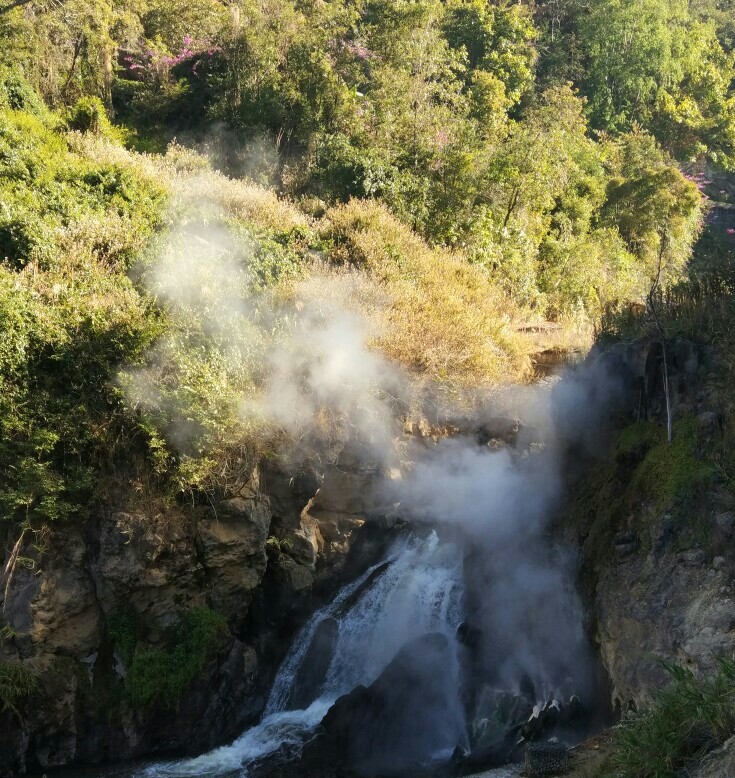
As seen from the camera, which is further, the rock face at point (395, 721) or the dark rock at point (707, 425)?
the rock face at point (395, 721)

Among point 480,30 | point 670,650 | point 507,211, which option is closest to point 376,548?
point 670,650

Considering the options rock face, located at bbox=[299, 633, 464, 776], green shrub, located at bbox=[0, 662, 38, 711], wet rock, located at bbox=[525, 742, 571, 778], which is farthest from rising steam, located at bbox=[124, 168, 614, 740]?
green shrub, located at bbox=[0, 662, 38, 711]

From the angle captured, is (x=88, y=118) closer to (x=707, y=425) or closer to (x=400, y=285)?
(x=400, y=285)

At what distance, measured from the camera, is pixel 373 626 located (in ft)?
35.0

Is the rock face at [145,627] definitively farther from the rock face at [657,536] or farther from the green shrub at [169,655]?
Answer: the rock face at [657,536]

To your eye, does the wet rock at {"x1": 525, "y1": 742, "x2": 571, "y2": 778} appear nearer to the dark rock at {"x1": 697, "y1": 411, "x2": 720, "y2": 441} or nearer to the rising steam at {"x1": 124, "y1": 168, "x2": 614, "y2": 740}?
the rising steam at {"x1": 124, "y1": 168, "x2": 614, "y2": 740}

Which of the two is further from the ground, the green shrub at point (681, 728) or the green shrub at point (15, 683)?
the green shrub at point (681, 728)

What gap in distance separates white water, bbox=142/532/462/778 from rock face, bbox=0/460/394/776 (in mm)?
295

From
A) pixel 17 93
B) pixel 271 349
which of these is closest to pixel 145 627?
pixel 271 349

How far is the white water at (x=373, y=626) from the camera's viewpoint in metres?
9.93

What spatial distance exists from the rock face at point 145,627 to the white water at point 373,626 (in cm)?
30

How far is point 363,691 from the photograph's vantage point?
31.6ft

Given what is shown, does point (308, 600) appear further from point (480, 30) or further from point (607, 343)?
point (480, 30)

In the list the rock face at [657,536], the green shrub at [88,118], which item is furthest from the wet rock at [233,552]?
the green shrub at [88,118]
